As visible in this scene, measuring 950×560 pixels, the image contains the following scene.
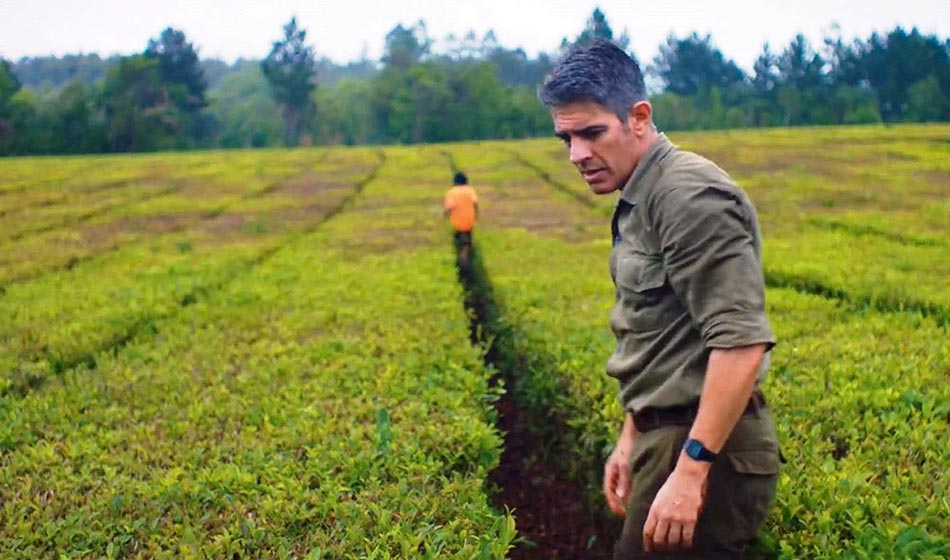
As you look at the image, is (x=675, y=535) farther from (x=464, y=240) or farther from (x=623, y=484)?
(x=464, y=240)

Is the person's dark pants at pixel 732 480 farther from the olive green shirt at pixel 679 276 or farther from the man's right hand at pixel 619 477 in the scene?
the man's right hand at pixel 619 477

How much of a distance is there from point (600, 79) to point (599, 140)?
6.4 inches

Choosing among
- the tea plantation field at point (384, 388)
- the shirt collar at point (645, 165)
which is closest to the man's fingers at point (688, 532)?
the shirt collar at point (645, 165)

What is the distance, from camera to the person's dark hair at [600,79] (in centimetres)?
230

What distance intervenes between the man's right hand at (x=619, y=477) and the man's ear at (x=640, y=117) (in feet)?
3.01

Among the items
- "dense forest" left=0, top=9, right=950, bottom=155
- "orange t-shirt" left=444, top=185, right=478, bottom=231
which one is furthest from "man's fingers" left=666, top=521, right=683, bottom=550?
"dense forest" left=0, top=9, right=950, bottom=155

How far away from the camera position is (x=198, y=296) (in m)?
9.55

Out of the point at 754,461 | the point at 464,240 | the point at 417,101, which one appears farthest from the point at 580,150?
the point at 417,101

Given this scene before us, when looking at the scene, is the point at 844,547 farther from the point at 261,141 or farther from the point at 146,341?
the point at 261,141

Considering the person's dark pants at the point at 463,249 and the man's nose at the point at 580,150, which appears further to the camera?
the person's dark pants at the point at 463,249

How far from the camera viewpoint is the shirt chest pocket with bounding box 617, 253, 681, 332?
7.55 ft

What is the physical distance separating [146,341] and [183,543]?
13.9 ft

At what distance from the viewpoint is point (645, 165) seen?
2.37 meters

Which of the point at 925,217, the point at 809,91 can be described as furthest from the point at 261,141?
the point at 925,217
